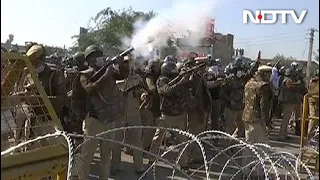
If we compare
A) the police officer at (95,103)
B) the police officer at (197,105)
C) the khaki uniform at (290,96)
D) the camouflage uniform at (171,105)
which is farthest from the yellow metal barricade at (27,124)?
the khaki uniform at (290,96)

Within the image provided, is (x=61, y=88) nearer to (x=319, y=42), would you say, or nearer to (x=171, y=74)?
(x=171, y=74)

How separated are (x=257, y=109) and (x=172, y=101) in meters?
1.28

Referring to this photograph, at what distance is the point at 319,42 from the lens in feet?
4.72

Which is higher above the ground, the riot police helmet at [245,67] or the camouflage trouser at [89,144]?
the riot police helmet at [245,67]

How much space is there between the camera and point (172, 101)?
755 cm

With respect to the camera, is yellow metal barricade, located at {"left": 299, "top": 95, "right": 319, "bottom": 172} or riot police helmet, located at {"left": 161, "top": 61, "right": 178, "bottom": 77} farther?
riot police helmet, located at {"left": 161, "top": 61, "right": 178, "bottom": 77}

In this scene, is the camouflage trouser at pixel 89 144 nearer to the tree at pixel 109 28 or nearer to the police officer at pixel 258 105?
the police officer at pixel 258 105

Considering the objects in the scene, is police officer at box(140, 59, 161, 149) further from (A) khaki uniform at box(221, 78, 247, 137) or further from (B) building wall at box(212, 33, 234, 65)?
(B) building wall at box(212, 33, 234, 65)

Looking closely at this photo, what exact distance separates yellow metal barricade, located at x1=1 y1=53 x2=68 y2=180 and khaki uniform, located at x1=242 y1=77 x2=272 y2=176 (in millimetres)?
3715

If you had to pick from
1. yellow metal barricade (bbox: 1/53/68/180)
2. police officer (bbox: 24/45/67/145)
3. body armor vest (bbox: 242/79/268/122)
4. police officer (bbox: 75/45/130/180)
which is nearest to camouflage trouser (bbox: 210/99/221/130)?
body armor vest (bbox: 242/79/268/122)

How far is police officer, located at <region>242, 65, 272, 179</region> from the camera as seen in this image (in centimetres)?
691

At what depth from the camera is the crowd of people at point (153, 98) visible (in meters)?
5.72

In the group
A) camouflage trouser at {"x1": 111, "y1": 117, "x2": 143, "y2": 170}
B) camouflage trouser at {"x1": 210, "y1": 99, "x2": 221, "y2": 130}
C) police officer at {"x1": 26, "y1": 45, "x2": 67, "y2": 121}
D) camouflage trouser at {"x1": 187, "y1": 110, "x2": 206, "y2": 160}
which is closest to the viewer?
police officer at {"x1": 26, "y1": 45, "x2": 67, "y2": 121}

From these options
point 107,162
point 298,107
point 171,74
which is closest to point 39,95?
point 107,162
